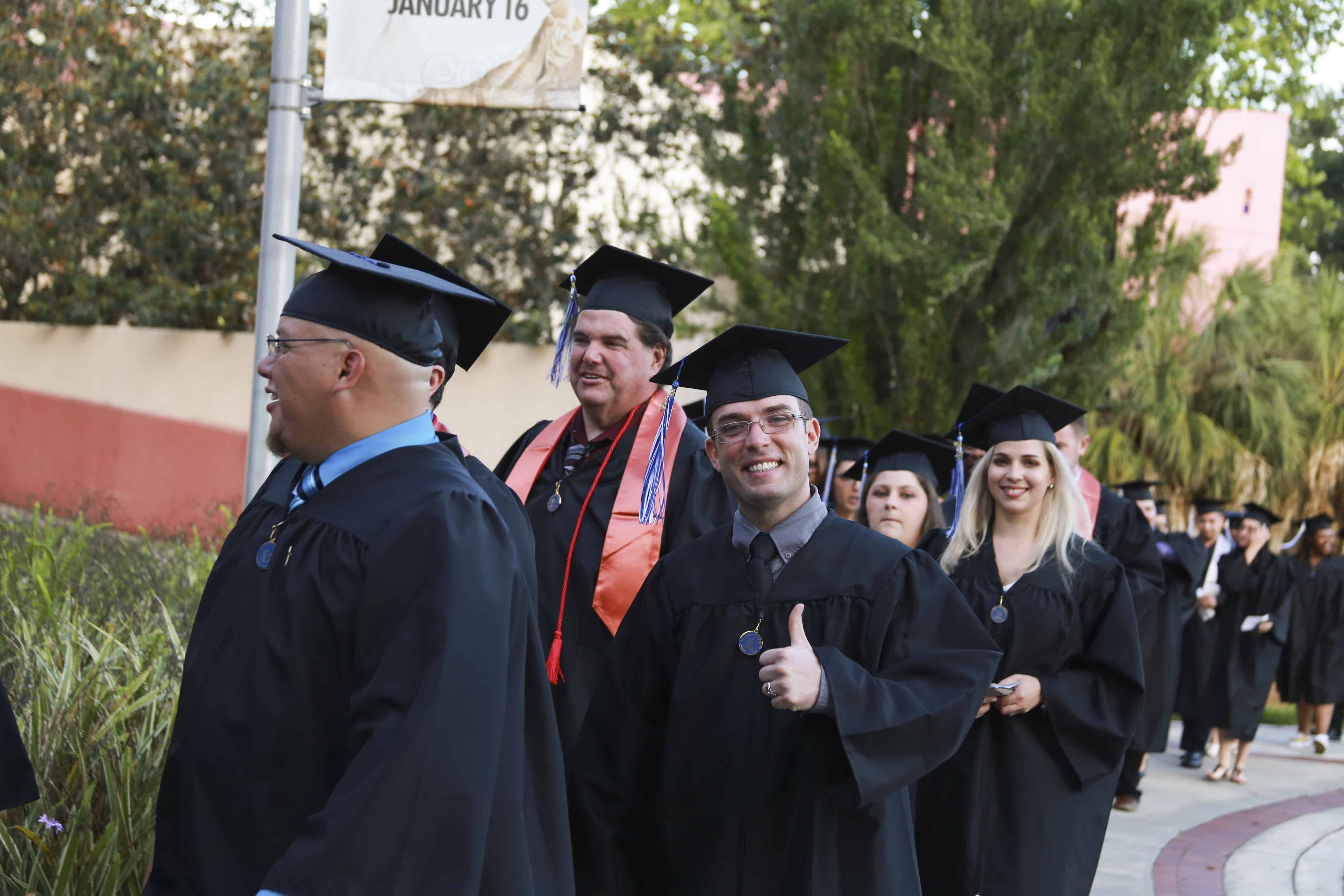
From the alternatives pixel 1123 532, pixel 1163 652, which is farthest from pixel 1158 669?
pixel 1123 532

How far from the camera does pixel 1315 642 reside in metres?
12.0

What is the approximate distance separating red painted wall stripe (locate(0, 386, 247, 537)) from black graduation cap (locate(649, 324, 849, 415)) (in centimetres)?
902

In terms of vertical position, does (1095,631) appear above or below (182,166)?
below

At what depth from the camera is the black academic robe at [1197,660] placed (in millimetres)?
10117

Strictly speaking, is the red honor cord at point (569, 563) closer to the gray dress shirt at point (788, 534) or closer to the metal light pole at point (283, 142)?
the gray dress shirt at point (788, 534)

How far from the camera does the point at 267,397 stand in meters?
5.99

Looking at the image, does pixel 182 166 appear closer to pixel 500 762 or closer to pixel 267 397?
pixel 267 397

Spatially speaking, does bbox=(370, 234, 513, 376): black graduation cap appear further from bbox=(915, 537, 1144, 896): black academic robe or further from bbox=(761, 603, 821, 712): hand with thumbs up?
bbox=(915, 537, 1144, 896): black academic robe

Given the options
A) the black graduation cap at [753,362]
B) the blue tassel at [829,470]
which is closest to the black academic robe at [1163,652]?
the blue tassel at [829,470]

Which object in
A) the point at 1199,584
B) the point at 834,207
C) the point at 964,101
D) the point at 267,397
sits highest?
the point at 964,101

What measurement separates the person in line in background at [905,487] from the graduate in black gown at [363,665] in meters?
3.44

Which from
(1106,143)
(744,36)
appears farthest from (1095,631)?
(744,36)

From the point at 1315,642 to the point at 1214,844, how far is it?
17.9 feet

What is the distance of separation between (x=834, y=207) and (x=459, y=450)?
861cm
